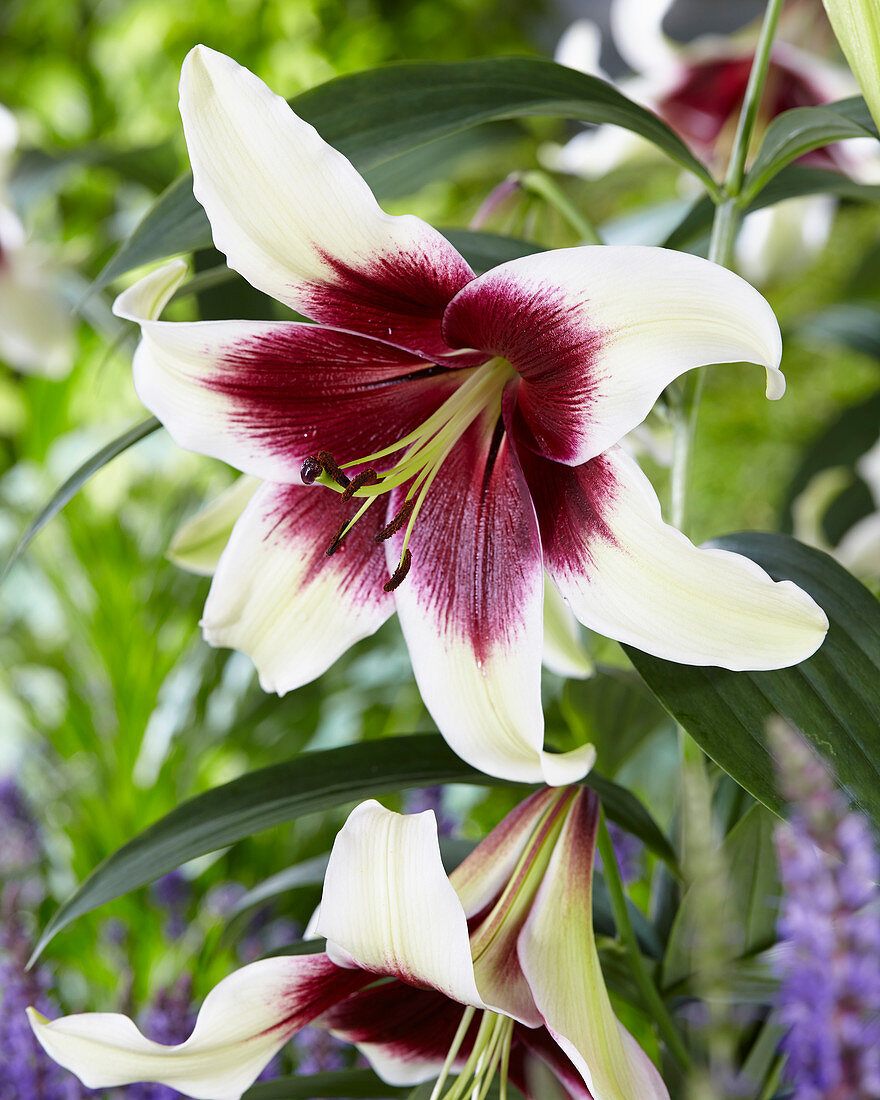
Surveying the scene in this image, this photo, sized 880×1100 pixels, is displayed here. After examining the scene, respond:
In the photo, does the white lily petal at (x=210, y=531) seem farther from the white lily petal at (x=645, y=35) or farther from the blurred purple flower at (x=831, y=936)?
the white lily petal at (x=645, y=35)

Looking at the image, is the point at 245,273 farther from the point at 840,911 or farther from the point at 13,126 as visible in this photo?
the point at 13,126

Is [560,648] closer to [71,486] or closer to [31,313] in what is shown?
[71,486]

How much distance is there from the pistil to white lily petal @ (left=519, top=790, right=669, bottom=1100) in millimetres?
102

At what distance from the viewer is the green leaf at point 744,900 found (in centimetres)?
35

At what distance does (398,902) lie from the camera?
263 mm

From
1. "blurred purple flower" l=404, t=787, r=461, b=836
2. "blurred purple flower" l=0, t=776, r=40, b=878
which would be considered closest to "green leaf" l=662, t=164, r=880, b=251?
"blurred purple flower" l=404, t=787, r=461, b=836

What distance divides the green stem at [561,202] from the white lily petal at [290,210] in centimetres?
10

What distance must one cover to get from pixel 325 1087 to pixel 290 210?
11.7 inches

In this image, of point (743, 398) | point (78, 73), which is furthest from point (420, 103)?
point (78, 73)

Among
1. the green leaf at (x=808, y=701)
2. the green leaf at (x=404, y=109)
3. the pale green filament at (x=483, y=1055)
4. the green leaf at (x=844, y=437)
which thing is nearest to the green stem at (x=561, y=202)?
the green leaf at (x=404, y=109)

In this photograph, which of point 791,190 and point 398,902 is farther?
point 791,190

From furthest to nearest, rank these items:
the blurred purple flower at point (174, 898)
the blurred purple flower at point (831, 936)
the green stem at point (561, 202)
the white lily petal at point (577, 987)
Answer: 1. the blurred purple flower at point (174, 898)
2. the green stem at point (561, 202)
3. the white lily petal at point (577, 987)
4. the blurred purple flower at point (831, 936)

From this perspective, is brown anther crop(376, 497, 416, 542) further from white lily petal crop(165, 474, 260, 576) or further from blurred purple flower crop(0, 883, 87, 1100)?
blurred purple flower crop(0, 883, 87, 1100)

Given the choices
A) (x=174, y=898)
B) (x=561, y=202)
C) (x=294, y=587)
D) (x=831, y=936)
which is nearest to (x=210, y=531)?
(x=294, y=587)
